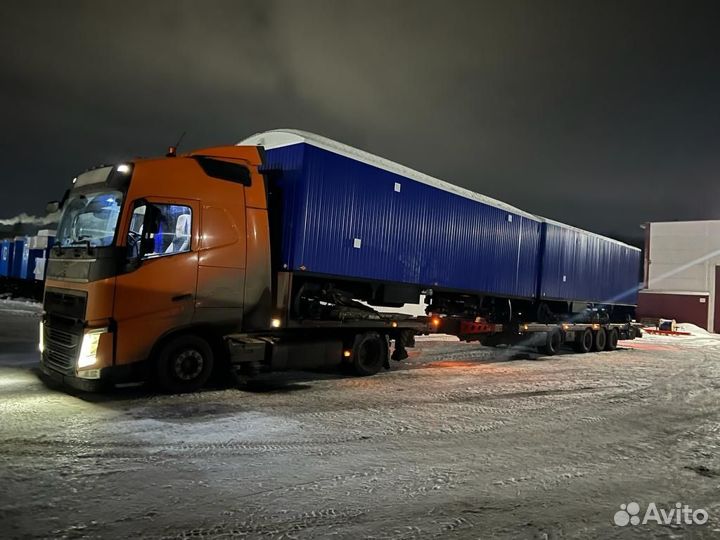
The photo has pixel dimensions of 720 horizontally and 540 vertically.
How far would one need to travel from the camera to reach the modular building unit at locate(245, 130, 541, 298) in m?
8.76

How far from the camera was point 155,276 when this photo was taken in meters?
7.20

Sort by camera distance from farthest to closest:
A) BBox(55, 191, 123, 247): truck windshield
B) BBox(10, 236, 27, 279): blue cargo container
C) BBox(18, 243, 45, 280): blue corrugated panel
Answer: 1. BBox(10, 236, 27, 279): blue cargo container
2. BBox(18, 243, 45, 280): blue corrugated panel
3. BBox(55, 191, 123, 247): truck windshield

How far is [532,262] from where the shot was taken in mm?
15539

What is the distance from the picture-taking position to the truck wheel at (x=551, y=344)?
16406 millimetres

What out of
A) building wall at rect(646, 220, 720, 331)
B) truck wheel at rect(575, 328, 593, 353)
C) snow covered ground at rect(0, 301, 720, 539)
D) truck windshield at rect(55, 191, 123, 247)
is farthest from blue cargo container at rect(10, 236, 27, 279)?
building wall at rect(646, 220, 720, 331)

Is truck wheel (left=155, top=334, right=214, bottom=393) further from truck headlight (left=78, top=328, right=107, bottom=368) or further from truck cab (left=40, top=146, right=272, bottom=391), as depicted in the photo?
truck headlight (left=78, top=328, right=107, bottom=368)

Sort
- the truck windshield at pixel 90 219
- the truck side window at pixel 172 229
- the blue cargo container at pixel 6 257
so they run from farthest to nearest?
1. the blue cargo container at pixel 6 257
2. the truck side window at pixel 172 229
3. the truck windshield at pixel 90 219

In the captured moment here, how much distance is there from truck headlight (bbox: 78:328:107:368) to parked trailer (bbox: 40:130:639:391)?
18 millimetres

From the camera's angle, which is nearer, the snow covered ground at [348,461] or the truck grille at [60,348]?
the snow covered ground at [348,461]

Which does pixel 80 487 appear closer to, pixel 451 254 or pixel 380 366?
pixel 380 366

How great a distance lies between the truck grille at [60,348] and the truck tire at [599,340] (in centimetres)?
1694

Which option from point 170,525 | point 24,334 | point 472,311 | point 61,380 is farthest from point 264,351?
point 24,334

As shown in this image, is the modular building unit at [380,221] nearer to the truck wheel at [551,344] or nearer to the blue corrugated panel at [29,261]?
the truck wheel at [551,344]

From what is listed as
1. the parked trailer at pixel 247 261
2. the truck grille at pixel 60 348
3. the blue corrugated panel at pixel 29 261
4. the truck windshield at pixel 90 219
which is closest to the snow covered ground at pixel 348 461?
the truck grille at pixel 60 348
